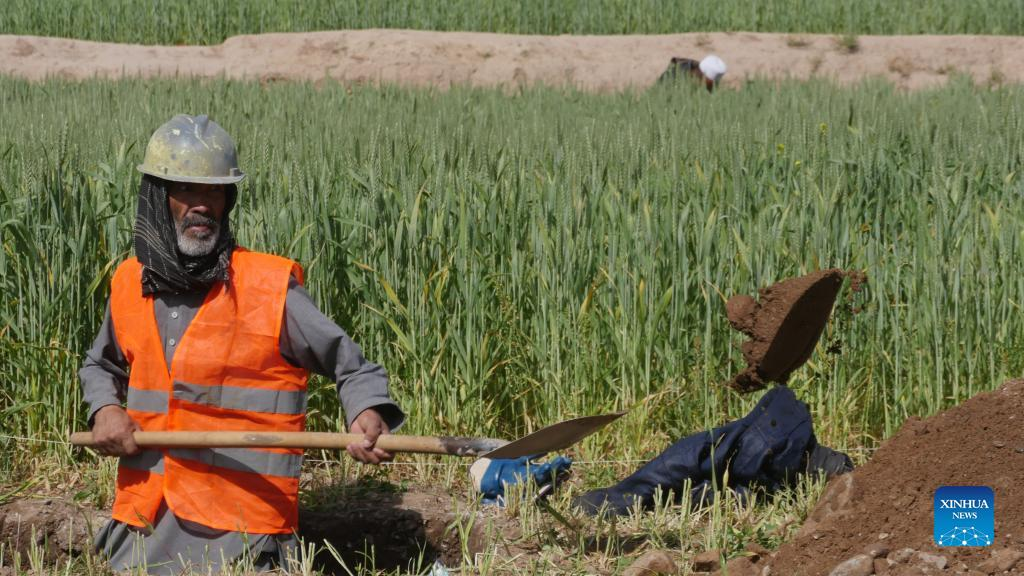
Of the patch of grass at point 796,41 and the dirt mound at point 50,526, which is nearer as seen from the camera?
the dirt mound at point 50,526

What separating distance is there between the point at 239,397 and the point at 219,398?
1.9 inches

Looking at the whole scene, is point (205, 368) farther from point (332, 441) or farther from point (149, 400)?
point (332, 441)

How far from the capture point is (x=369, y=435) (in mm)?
3016

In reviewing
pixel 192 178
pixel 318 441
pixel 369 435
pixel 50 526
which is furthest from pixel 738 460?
pixel 50 526

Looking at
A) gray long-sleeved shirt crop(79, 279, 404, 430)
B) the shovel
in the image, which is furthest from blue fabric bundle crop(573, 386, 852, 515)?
gray long-sleeved shirt crop(79, 279, 404, 430)

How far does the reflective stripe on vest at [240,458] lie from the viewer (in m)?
3.23

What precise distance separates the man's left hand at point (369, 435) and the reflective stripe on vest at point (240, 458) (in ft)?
0.91

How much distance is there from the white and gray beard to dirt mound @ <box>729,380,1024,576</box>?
1.54m

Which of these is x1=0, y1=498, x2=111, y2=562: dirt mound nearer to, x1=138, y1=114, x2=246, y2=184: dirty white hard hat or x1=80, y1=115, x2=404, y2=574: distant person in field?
x1=80, y1=115, x2=404, y2=574: distant person in field

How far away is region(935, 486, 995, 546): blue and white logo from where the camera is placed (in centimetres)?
300

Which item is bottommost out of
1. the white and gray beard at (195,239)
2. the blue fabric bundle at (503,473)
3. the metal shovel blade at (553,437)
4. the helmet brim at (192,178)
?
the blue fabric bundle at (503,473)

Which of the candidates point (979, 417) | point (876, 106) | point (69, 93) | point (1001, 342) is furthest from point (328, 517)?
point (69, 93)

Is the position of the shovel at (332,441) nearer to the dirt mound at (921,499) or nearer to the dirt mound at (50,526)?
the dirt mound at (921,499)

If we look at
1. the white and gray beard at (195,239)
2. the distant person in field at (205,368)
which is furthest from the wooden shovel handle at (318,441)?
the white and gray beard at (195,239)
